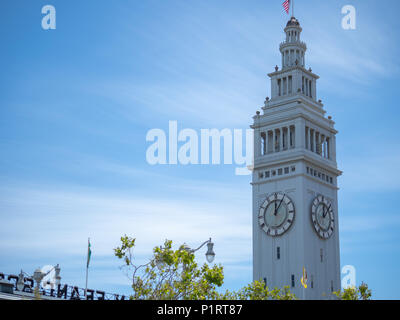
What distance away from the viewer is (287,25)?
108750 millimetres

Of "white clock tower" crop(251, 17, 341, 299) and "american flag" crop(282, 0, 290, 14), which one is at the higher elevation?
"american flag" crop(282, 0, 290, 14)

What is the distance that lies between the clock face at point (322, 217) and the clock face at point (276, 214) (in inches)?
135

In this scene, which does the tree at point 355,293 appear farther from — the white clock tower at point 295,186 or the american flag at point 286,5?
the american flag at point 286,5

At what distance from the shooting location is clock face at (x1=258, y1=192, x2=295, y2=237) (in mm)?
96000

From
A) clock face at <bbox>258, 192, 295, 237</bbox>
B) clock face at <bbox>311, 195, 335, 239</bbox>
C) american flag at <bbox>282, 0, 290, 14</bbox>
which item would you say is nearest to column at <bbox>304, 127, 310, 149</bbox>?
clock face at <bbox>311, 195, 335, 239</bbox>

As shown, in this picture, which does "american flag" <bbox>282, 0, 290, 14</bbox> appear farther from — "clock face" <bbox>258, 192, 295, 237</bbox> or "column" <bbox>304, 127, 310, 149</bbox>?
"clock face" <bbox>258, 192, 295, 237</bbox>

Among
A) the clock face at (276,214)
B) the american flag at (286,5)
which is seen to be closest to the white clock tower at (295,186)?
the clock face at (276,214)

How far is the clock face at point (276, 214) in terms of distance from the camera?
9600 cm

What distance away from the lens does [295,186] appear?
96.4 meters

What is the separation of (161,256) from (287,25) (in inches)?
2595

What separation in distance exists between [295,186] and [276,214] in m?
4.93

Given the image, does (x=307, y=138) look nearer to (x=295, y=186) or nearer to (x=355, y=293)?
(x=295, y=186)
